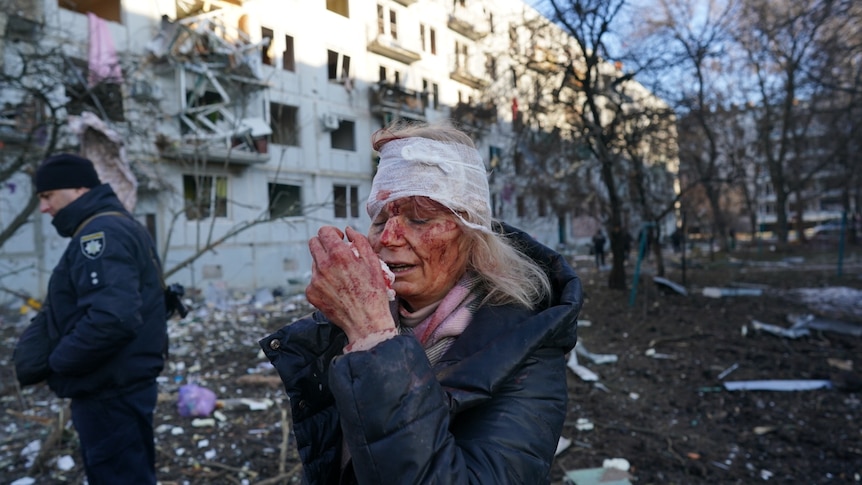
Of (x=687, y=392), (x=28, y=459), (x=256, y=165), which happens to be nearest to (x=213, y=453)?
(x=28, y=459)

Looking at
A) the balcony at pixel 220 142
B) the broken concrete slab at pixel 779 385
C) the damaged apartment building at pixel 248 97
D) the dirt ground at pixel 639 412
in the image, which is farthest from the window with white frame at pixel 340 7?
the broken concrete slab at pixel 779 385

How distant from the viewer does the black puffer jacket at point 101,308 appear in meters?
2.32

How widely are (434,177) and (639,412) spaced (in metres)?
5.00

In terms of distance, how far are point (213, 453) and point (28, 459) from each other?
1.49 metres

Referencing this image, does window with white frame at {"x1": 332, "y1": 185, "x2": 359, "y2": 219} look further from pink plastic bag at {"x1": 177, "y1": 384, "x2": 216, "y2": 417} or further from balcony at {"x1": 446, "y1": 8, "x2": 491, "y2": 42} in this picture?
pink plastic bag at {"x1": 177, "y1": 384, "x2": 216, "y2": 417}

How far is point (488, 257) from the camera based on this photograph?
1.43 meters

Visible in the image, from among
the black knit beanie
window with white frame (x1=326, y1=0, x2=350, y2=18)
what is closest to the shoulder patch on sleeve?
the black knit beanie

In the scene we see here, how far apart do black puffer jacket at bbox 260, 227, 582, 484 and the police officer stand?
1433 millimetres

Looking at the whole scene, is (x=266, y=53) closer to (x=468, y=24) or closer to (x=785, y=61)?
(x=468, y=24)

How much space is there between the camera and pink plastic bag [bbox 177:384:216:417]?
16.4 feet

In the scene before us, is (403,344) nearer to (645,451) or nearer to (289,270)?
(645,451)

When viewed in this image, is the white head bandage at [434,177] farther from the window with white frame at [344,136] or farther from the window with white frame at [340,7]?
the window with white frame at [344,136]

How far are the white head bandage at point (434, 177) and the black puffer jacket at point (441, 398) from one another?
1.00 ft

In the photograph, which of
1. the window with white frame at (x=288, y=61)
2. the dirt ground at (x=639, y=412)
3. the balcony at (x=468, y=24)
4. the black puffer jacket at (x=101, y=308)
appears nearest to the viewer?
the black puffer jacket at (x=101, y=308)
